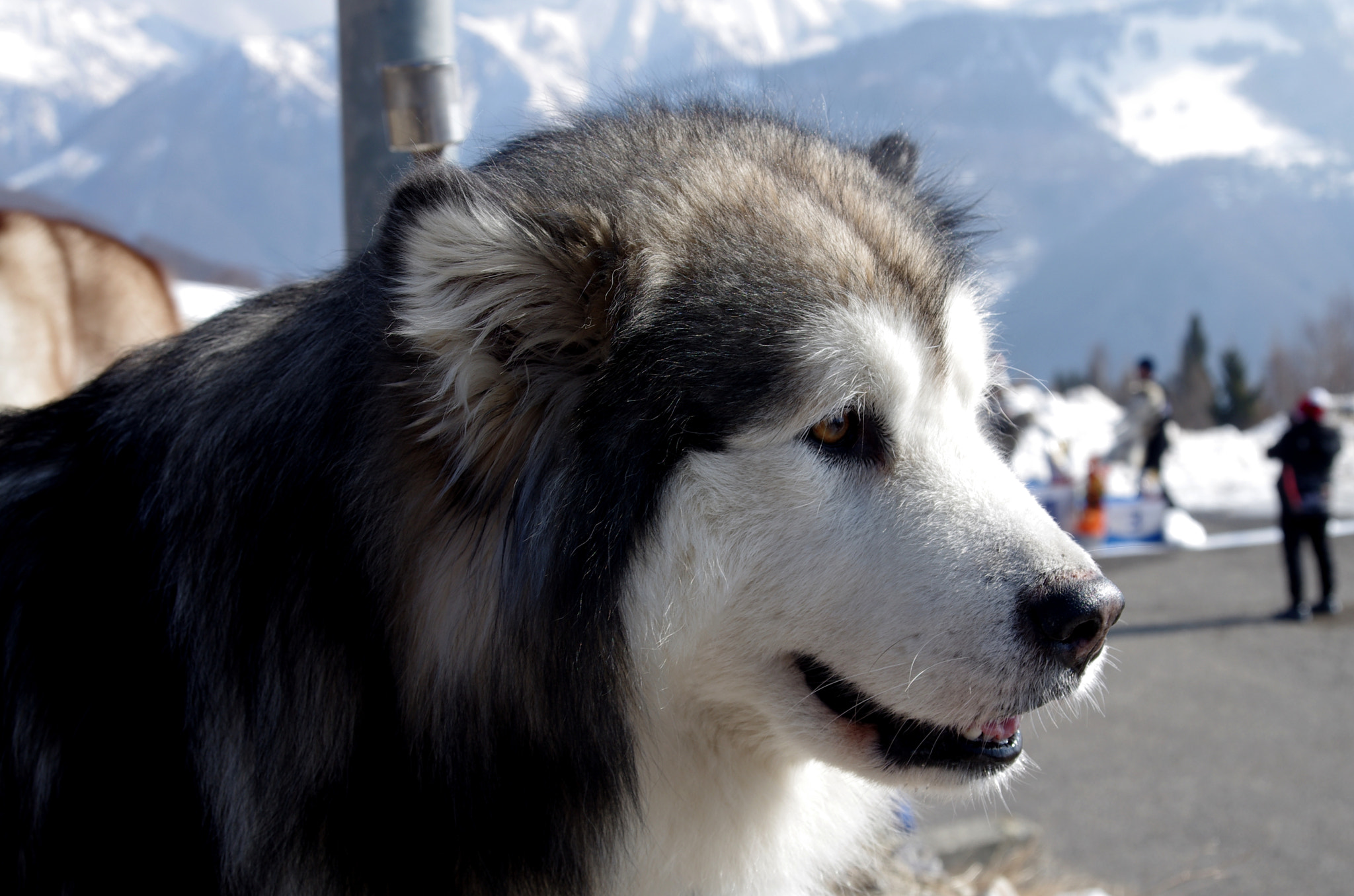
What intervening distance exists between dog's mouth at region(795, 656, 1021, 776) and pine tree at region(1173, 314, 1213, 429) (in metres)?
62.6

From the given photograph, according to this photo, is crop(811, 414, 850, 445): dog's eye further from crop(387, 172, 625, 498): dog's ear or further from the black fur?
crop(387, 172, 625, 498): dog's ear

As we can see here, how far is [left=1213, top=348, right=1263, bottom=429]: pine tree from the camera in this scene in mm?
42625

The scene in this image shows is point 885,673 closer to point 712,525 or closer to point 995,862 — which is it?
point 712,525

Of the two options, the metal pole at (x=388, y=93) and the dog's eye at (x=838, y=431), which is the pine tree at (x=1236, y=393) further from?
the dog's eye at (x=838, y=431)

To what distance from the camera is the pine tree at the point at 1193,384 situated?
193 ft

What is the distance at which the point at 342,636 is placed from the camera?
170 centimetres

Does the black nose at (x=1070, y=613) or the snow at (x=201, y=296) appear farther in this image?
the snow at (x=201, y=296)

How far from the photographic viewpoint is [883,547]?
1.69 meters

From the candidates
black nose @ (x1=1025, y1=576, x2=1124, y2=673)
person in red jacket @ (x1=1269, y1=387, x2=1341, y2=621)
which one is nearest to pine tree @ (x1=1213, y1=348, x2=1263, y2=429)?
person in red jacket @ (x1=1269, y1=387, x2=1341, y2=621)

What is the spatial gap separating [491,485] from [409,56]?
1.69 metres

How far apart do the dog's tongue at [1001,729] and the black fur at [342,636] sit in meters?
0.69

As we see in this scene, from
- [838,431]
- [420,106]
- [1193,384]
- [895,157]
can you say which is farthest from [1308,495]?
[1193,384]

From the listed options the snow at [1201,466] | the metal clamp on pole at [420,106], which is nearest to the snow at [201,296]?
the metal clamp on pole at [420,106]

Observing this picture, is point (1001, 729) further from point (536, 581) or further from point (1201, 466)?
point (1201, 466)
